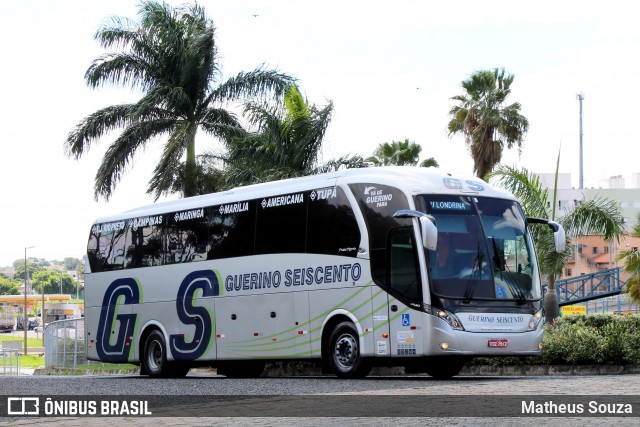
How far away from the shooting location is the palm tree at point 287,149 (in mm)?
33625

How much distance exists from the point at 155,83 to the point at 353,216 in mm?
21547

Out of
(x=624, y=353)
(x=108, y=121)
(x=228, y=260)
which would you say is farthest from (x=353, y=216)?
(x=108, y=121)

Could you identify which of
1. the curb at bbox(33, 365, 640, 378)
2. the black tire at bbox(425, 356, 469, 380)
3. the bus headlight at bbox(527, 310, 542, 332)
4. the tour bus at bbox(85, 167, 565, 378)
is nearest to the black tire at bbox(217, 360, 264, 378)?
the tour bus at bbox(85, 167, 565, 378)

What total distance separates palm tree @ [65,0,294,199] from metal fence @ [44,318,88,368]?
20.2 feet

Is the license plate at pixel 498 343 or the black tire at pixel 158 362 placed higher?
the license plate at pixel 498 343

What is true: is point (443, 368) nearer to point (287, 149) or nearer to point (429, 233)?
point (429, 233)

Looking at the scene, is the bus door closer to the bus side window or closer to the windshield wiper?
the bus side window

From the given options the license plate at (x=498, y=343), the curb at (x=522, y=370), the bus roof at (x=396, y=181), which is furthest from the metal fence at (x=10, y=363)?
the license plate at (x=498, y=343)

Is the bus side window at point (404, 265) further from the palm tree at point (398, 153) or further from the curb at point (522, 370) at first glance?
the palm tree at point (398, 153)

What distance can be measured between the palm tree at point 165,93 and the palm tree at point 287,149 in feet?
11.6

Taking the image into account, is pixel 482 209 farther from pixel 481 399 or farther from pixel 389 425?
pixel 389 425

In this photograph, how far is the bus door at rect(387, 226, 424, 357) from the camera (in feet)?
59.9

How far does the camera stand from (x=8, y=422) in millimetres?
11359

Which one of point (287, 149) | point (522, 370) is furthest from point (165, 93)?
point (522, 370)
